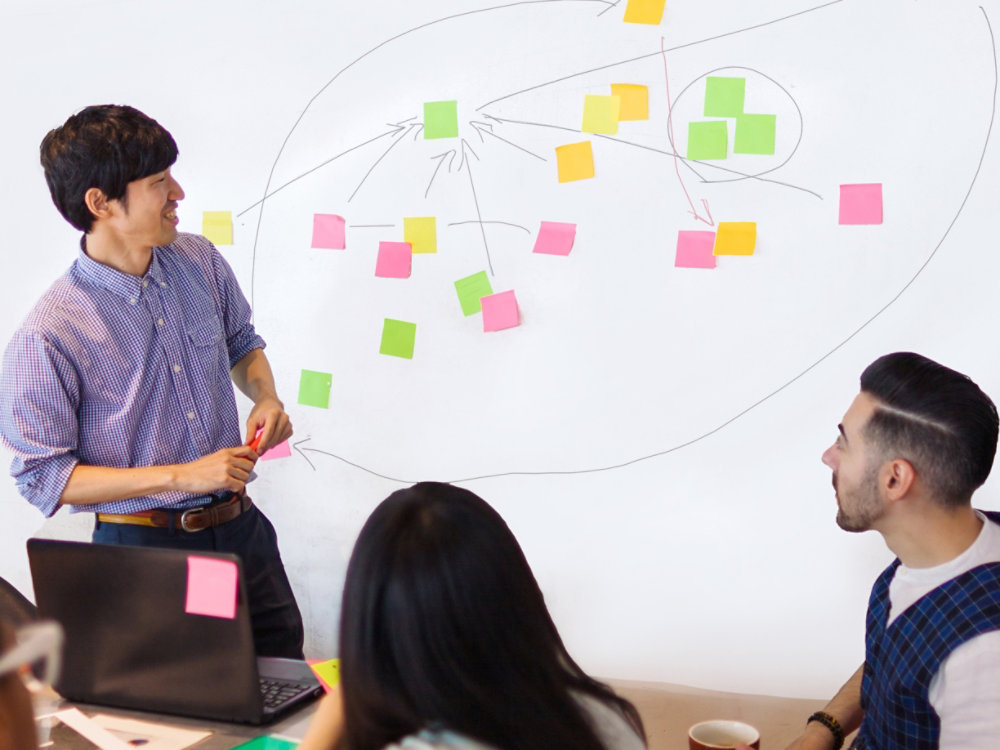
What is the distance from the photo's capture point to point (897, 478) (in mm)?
1322

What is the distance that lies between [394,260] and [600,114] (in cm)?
54

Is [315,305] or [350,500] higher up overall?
[315,305]

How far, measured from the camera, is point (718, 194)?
1896 mm

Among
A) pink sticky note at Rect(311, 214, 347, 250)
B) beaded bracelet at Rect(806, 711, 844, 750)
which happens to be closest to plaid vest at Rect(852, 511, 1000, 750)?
beaded bracelet at Rect(806, 711, 844, 750)

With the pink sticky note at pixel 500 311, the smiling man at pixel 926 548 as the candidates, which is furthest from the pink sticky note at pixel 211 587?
the pink sticky note at pixel 500 311

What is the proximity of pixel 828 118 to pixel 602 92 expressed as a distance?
1.41 ft

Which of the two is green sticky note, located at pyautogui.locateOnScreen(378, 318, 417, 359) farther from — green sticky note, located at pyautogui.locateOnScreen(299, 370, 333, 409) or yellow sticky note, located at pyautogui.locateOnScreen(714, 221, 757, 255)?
yellow sticky note, located at pyautogui.locateOnScreen(714, 221, 757, 255)

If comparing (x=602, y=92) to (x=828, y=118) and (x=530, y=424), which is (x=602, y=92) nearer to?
(x=828, y=118)

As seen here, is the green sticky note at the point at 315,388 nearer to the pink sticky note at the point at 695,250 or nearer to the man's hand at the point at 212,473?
the man's hand at the point at 212,473

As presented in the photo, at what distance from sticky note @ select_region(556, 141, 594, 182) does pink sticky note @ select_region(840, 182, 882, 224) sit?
1.57 ft

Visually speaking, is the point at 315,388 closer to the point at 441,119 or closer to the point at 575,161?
the point at 441,119

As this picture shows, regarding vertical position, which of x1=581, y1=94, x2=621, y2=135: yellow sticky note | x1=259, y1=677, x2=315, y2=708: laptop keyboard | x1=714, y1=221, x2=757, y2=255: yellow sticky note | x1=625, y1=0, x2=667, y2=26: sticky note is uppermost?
x1=625, y1=0, x2=667, y2=26: sticky note

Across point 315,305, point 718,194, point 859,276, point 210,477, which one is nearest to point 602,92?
point 718,194

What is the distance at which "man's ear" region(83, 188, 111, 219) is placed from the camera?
5.68ft
